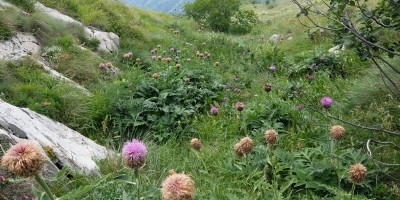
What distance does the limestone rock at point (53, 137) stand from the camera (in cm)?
352

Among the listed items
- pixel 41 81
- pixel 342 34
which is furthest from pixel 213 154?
pixel 41 81

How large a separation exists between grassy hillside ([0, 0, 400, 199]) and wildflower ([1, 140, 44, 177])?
1.48ft

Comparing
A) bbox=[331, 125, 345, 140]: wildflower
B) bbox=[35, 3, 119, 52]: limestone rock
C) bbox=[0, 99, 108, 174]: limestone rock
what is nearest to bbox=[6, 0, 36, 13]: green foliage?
bbox=[35, 3, 119, 52]: limestone rock

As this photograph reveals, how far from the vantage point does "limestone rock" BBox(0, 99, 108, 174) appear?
11.5 feet

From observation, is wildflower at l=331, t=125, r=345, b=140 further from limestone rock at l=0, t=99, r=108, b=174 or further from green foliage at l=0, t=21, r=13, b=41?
green foliage at l=0, t=21, r=13, b=41

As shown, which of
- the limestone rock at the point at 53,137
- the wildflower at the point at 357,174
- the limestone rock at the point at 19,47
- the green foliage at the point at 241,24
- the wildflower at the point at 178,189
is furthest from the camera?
the green foliage at the point at 241,24

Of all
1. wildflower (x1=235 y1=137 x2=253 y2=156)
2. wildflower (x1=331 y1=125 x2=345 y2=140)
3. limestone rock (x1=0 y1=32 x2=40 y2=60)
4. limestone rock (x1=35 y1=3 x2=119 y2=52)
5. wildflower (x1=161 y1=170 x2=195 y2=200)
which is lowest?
limestone rock (x1=35 y1=3 x2=119 y2=52)

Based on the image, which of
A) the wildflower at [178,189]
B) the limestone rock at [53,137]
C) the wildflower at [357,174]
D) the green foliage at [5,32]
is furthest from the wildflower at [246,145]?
the green foliage at [5,32]

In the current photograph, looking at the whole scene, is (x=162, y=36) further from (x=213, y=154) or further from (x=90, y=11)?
(x=213, y=154)

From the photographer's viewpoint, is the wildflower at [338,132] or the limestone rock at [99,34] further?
the limestone rock at [99,34]

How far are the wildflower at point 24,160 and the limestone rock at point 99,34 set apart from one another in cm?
744

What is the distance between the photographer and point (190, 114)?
215 inches

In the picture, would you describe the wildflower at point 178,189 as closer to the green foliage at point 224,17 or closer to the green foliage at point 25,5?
the green foliage at point 25,5

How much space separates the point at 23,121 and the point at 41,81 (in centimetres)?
210
